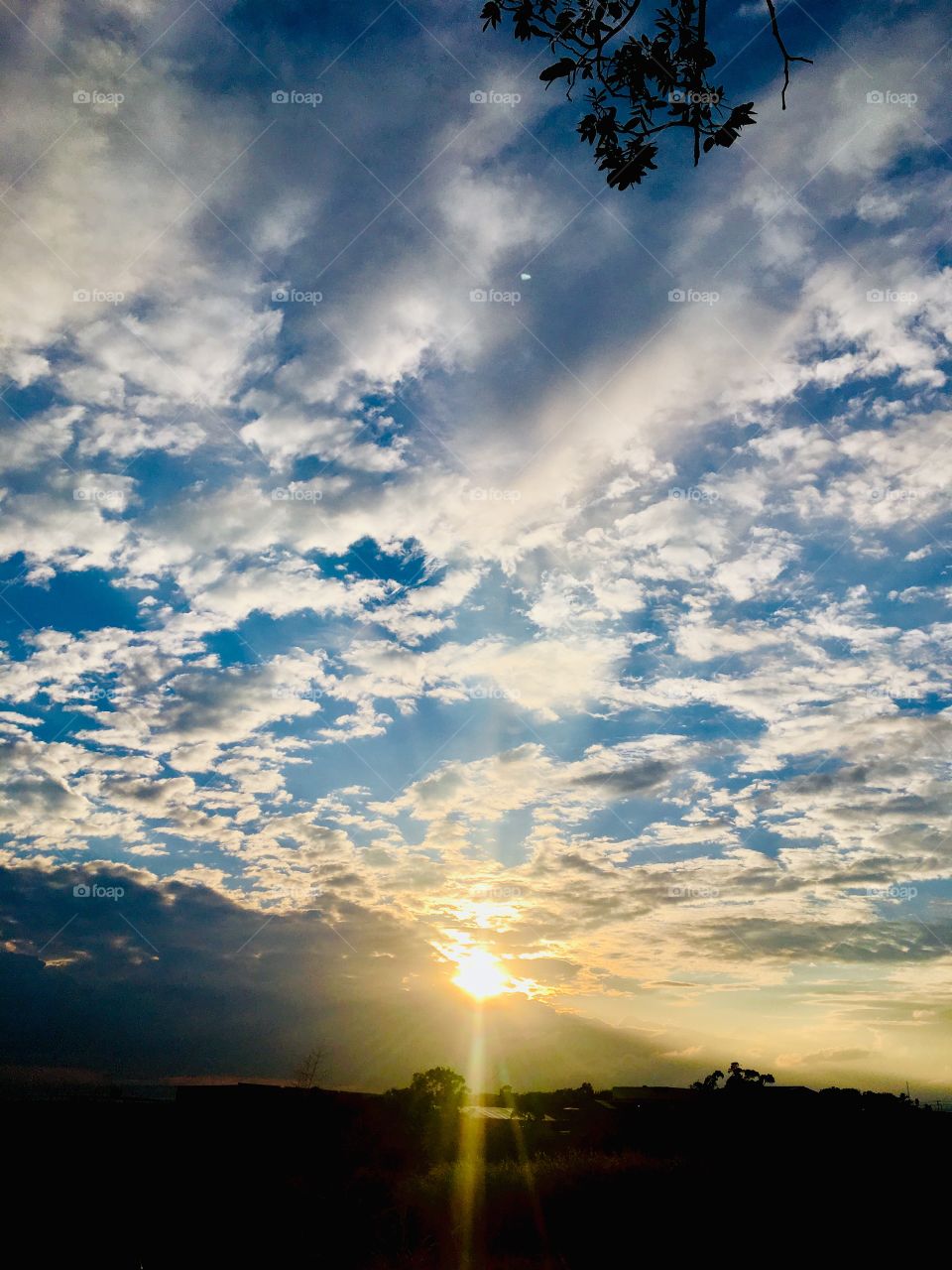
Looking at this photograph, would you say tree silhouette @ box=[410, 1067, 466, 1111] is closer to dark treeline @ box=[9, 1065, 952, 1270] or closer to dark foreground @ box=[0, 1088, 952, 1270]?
dark treeline @ box=[9, 1065, 952, 1270]

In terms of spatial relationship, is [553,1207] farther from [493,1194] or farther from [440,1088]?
[440,1088]

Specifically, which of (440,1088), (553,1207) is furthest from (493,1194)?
(440,1088)

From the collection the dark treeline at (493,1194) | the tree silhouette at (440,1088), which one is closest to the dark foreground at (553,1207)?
the dark treeline at (493,1194)

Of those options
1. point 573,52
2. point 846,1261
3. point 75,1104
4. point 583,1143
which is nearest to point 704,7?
point 573,52

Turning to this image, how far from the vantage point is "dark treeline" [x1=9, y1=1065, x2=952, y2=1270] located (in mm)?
14617

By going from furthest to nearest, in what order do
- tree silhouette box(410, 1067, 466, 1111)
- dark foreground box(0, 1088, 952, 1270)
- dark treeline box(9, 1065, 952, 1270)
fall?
tree silhouette box(410, 1067, 466, 1111) → dark treeline box(9, 1065, 952, 1270) → dark foreground box(0, 1088, 952, 1270)

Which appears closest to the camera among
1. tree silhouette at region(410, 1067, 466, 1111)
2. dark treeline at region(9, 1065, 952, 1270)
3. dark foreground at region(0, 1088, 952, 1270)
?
dark foreground at region(0, 1088, 952, 1270)

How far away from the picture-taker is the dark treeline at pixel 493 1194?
48.0 ft

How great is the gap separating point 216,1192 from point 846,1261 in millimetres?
30292

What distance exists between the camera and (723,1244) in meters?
13.3

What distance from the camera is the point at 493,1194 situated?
18.5m

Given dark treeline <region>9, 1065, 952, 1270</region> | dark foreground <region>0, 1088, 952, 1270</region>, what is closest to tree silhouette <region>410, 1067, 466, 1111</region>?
dark treeline <region>9, 1065, 952, 1270</region>

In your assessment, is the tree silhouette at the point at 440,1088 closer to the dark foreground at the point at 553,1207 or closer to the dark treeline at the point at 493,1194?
the dark treeline at the point at 493,1194

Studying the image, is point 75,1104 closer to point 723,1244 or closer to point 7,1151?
point 7,1151
